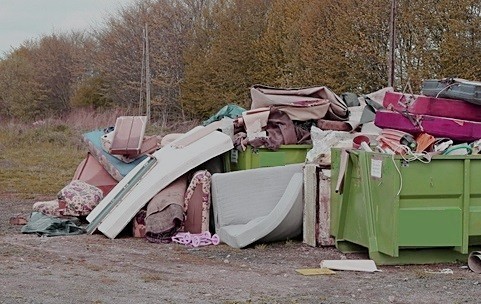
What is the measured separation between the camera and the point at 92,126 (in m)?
31.3

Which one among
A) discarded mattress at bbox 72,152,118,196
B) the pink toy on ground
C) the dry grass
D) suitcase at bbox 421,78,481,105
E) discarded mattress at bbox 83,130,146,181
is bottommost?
the dry grass

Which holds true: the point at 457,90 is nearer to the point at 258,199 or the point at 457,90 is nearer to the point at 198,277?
the point at 258,199

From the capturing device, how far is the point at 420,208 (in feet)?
23.3

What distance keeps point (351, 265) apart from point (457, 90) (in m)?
2.12

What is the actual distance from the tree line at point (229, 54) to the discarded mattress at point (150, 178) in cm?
1312

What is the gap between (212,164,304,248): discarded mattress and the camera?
842 centimetres

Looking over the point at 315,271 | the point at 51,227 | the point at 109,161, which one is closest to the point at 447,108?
the point at 315,271

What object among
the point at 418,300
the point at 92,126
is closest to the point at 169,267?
the point at 418,300

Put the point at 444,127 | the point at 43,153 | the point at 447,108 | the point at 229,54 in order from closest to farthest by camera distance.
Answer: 1. the point at 444,127
2. the point at 447,108
3. the point at 43,153
4. the point at 229,54

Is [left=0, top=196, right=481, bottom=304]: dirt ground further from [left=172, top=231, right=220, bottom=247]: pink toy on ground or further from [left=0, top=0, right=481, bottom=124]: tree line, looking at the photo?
[left=0, top=0, right=481, bottom=124]: tree line

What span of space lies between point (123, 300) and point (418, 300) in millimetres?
2191

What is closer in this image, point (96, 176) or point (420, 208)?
point (420, 208)

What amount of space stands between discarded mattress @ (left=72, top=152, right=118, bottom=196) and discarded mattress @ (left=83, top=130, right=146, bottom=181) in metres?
0.08

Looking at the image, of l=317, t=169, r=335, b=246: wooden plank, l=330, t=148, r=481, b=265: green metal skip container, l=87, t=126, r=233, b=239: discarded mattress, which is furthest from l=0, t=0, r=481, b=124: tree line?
l=330, t=148, r=481, b=265: green metal skip container
